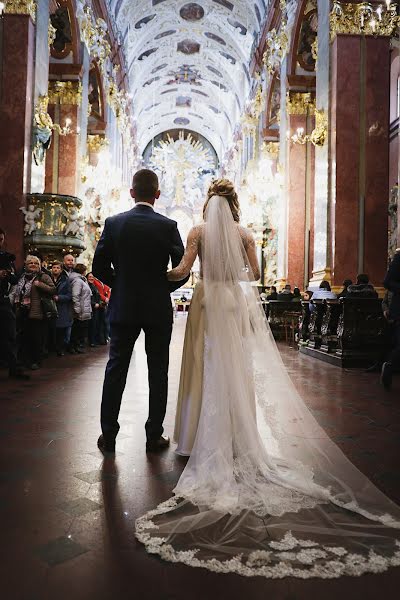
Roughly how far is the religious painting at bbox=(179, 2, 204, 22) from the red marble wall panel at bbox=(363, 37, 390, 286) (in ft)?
52.4

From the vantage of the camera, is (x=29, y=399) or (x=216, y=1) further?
(x=216, y=1)

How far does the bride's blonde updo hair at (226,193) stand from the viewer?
3.13 m

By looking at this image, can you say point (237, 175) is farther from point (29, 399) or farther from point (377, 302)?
point (29, 399)

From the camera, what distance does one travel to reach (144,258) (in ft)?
10.4

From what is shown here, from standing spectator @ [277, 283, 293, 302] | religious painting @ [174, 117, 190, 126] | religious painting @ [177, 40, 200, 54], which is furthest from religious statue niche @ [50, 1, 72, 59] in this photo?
religious painting @ [174, 117, 190, 126]

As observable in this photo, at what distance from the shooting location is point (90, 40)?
14383mm

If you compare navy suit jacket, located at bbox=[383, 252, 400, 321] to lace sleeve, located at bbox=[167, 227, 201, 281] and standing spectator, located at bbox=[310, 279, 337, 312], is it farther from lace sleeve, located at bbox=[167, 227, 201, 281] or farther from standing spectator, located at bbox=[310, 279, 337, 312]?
standing spectator, located at bbox=[310, 279, 337, 312]

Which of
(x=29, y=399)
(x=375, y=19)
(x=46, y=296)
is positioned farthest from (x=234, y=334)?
(x=375, y=19)

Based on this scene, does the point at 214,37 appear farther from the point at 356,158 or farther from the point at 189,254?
the point at 189,254

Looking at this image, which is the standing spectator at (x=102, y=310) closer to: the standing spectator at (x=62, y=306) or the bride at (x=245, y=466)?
the standing spectator at (x=62, y=306)

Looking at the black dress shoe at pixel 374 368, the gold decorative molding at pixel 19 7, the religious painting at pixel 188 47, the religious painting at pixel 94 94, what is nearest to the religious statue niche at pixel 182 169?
the religious painting at pixel 188 47

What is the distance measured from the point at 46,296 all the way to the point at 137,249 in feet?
12.2

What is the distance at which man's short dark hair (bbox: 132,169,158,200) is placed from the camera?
3.27 meters

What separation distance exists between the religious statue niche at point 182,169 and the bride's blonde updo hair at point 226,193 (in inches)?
1363
